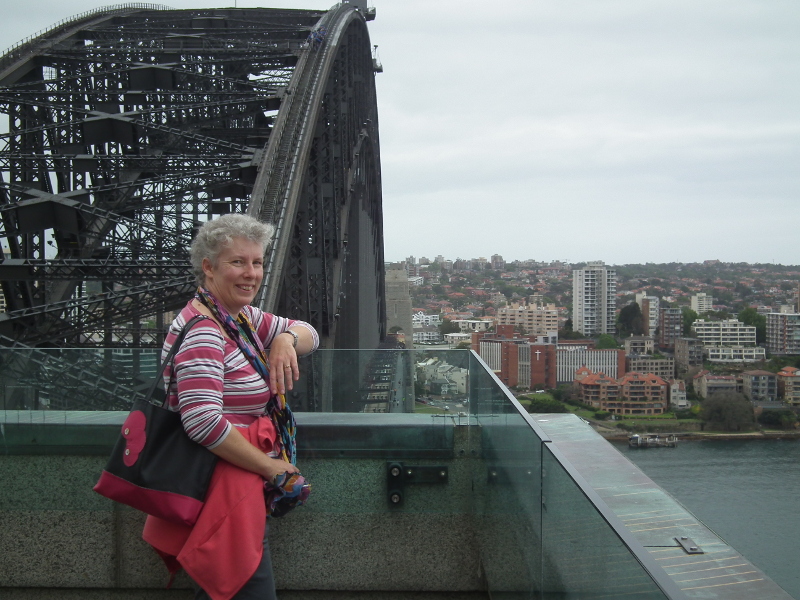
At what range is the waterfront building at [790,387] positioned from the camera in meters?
11.6

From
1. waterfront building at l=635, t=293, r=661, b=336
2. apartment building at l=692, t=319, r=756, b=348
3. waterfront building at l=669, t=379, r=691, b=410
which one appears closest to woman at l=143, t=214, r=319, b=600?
waterfront building at l=669, t=379, r=691, b=410

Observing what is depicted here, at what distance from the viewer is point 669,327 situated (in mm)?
27281

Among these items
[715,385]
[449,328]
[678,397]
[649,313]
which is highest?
[649,313]

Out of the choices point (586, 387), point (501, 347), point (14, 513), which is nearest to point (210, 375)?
point (14, 513)

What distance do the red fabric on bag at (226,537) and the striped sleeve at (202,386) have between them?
174mm

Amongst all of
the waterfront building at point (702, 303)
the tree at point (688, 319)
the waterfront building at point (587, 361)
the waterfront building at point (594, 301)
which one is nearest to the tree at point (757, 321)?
the tree at point (688, 319)

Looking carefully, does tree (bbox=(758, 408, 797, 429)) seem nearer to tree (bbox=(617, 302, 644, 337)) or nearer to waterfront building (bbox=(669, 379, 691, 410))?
waterfront building (bbox=(669, 379, 691, 410))

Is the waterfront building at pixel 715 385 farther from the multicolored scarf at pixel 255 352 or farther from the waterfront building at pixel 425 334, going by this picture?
the waterfront building at pixel 425 334

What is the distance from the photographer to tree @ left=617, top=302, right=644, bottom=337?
31539 mm

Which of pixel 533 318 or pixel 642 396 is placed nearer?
pixel 642 396

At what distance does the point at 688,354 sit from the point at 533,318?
58.8 ft

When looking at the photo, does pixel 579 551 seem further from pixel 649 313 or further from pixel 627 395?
pixel 649 313

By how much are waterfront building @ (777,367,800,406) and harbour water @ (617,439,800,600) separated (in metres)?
1.00

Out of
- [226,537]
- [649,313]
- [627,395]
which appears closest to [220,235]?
[226,537]
